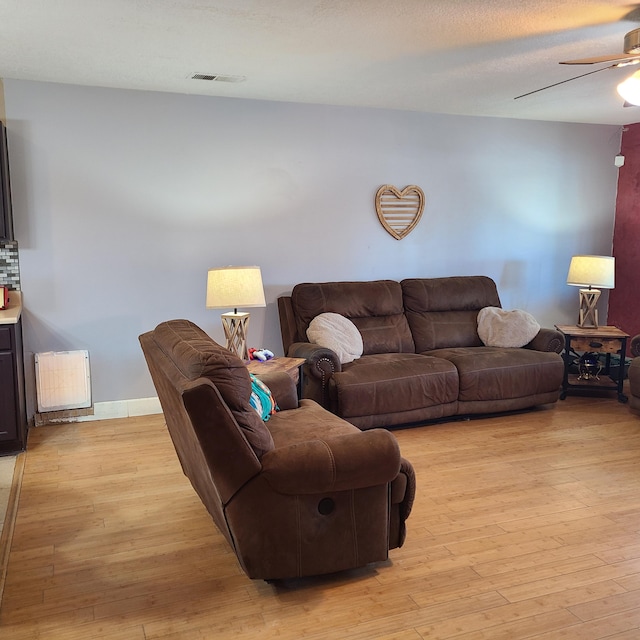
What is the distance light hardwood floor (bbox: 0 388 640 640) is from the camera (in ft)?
7.29

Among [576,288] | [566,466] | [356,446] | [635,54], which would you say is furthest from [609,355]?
[356,446]

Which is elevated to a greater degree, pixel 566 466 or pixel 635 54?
pixel 635 54

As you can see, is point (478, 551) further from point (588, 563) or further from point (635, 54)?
point (635, 54)

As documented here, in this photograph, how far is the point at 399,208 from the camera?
17.6 feet

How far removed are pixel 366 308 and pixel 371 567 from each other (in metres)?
2.67

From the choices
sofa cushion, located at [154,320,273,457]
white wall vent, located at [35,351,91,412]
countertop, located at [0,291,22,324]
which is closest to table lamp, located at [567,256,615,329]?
sofa cushion, located at [154,320,273,457]

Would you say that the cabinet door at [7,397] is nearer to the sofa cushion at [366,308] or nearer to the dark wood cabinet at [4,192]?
the dark wood cabinet at [4,192]

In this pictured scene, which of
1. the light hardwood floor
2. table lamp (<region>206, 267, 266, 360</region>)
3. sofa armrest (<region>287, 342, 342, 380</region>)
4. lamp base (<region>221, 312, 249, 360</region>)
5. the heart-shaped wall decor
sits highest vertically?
the heart-shaped wall decor

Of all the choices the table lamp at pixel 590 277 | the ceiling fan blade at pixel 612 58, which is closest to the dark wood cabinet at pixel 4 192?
the ceiling fan blade at pixel 612 58

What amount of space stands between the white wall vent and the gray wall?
0.09 meters

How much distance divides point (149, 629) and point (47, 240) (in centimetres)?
304

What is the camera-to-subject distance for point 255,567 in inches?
92.7

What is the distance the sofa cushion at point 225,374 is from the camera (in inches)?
86.0

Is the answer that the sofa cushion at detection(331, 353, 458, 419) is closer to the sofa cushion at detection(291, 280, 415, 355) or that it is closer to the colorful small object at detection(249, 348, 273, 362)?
the sofa cushion at detection(291, 280, 415, 355)
